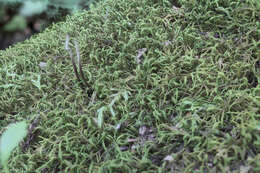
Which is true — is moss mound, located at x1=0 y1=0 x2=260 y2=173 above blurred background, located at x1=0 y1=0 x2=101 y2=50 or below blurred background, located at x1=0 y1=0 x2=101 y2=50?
below

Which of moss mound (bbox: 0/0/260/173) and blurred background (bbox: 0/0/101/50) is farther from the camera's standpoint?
blurred background (bbox: 0/0/101/50)

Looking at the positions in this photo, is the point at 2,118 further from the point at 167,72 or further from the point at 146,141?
the point at 167,72

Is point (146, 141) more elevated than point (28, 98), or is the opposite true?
point (28, 98)

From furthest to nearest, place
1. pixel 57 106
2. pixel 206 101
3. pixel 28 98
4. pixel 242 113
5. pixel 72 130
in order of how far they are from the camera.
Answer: pixel 28 98 → pixel 57 106 → pixel 72 130 → pixel 206 101 → pixel 242 113

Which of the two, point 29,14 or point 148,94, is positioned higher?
point 29,14

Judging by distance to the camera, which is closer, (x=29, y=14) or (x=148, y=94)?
(x=148, y=94)

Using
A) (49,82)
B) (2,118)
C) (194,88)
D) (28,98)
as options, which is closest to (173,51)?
(194,88)

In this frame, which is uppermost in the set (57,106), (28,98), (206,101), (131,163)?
(28,98)
